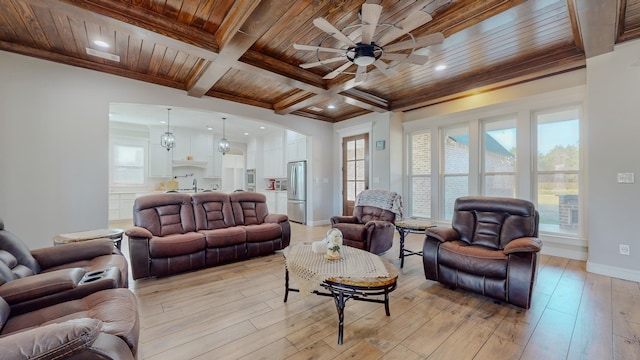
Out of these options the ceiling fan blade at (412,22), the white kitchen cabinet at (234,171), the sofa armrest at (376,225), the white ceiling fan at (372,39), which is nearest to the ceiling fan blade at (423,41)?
the white ceiling fan at (372,39)

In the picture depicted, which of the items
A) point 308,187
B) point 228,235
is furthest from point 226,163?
point 228,235

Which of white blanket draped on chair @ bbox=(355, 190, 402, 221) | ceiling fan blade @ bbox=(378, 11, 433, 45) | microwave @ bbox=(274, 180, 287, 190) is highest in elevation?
ceiling fan blade @ bbox=(378, 11, 433, 45)

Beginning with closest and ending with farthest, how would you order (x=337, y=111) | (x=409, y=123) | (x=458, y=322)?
(x=458, y=322), (x=409, y=123), (x=337, y=111)

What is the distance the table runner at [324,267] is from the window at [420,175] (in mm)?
3575

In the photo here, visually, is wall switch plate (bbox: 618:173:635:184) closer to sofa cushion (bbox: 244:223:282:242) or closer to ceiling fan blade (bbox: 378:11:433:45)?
ceiling fan blade (bbox: 378:11:433:45)

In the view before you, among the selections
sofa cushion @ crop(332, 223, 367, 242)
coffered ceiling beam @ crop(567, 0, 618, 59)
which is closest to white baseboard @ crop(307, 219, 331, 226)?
sofa cushion @ crop(332, 223, 367, 242)

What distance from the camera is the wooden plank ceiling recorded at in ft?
7.85

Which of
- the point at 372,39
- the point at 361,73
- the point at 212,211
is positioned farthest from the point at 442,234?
the point at 212,211

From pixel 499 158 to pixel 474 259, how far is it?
2.93 metres

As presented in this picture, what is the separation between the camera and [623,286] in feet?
9.08

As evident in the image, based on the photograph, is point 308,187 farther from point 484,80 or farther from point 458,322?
point 458,322

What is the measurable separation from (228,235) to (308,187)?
134 inches

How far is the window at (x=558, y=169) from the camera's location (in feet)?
12.5

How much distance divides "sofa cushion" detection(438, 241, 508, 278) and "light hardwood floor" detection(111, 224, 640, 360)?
0.32 m
